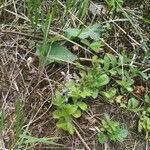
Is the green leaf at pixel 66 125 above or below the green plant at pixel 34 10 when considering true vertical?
below

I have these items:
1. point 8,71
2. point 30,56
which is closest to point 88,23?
point 30,56

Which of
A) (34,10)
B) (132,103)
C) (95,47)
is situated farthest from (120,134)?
(34,10)

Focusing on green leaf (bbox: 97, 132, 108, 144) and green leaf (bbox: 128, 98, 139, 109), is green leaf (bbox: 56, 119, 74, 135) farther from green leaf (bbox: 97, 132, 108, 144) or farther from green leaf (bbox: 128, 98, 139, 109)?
green leaf (bbox: 128, 98, 139, 109)

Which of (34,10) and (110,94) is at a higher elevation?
(34,10)

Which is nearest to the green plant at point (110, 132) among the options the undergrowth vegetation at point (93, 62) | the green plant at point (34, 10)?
the undergrowth vegetation at point (93, 62)

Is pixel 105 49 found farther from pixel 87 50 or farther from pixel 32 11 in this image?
pixel 32 11

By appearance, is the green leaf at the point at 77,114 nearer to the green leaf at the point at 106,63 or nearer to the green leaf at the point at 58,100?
the green leaf at the point at 58,100

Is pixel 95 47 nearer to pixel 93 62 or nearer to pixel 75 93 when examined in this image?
pixel 93 62
